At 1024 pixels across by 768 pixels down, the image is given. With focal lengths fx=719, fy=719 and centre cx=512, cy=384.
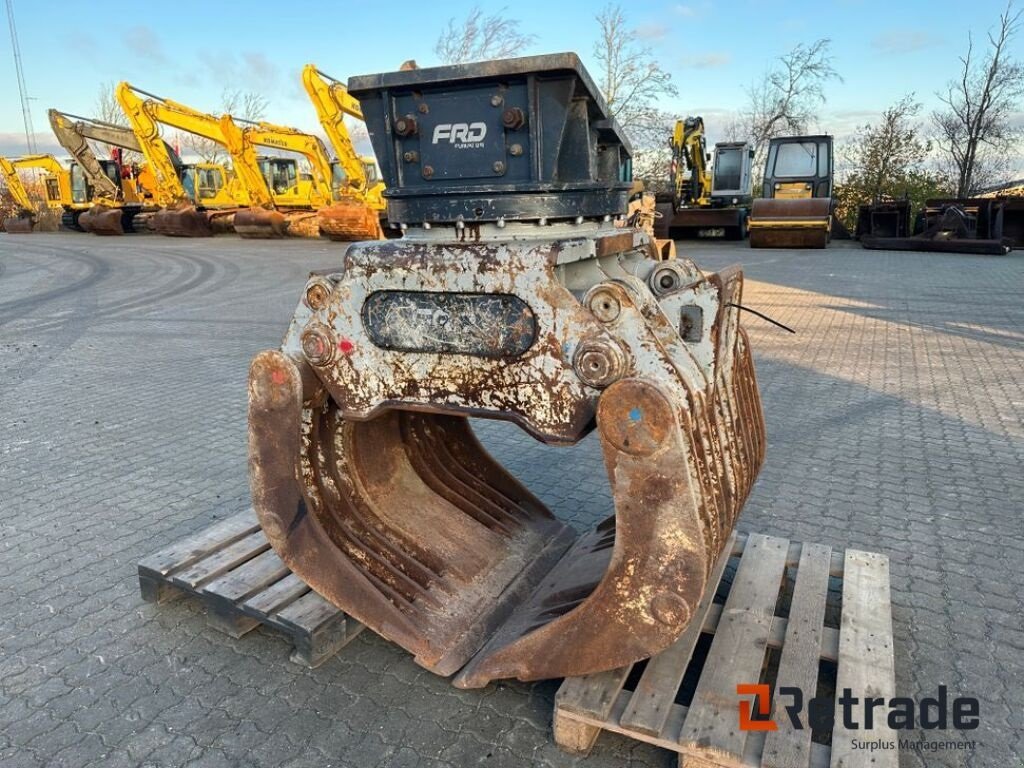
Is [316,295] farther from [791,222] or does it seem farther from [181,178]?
[181,178]

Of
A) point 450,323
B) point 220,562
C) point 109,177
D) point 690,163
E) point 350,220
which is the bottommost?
point 220,562

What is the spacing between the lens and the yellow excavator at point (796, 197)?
16297mm

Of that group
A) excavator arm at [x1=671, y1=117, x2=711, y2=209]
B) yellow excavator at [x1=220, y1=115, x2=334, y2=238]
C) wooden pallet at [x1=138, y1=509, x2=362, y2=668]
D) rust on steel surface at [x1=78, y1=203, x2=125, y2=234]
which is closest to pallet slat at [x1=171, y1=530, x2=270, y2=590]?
wooden pallet at [x1=138, y1=509, x2=362, y2=668]

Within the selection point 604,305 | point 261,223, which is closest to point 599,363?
point 604,305

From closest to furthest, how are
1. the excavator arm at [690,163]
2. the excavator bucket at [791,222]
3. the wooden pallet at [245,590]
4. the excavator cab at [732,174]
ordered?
the wooden pallet at [245,590], the excavator bucket at [791,222], the excavator arm at [690,163], the excavator cab at [732,174]

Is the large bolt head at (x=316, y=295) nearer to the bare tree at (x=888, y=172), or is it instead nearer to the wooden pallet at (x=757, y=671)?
the wooden pallet at (x=757, y=671)

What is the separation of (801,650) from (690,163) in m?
18.3

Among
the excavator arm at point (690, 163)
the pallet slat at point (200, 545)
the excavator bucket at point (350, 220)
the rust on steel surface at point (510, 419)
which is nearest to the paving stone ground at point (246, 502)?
the pallet slat at point (200, 545)

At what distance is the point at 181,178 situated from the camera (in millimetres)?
25453

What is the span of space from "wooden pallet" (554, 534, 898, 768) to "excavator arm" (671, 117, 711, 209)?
17076mm

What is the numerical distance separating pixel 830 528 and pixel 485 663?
81.3 inches

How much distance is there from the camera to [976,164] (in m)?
23.0

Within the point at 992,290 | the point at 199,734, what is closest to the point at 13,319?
the point at 199,734

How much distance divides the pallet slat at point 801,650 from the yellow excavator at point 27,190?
105 feet
